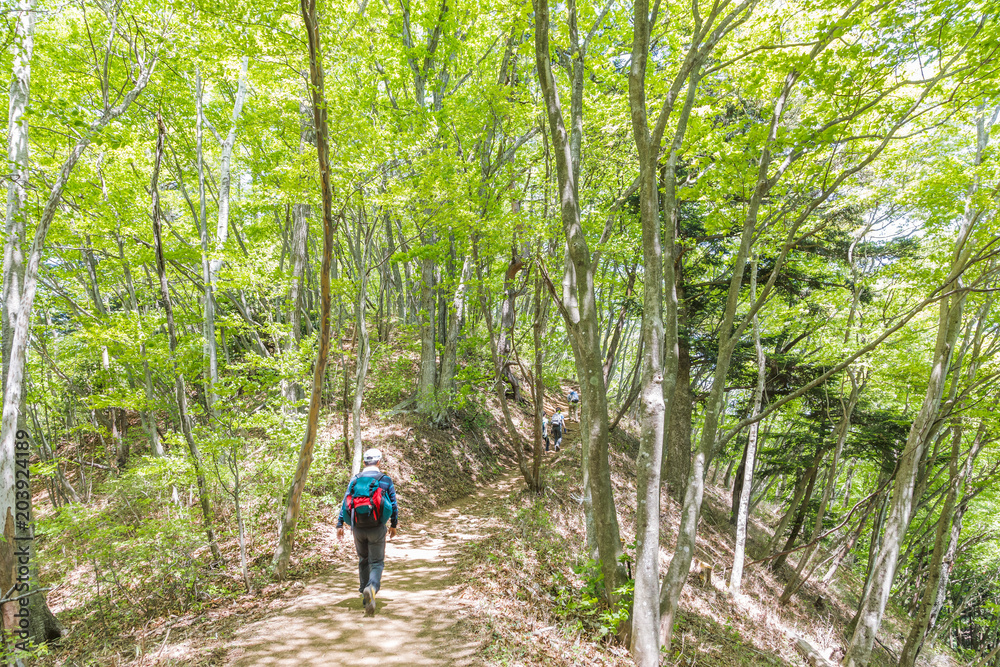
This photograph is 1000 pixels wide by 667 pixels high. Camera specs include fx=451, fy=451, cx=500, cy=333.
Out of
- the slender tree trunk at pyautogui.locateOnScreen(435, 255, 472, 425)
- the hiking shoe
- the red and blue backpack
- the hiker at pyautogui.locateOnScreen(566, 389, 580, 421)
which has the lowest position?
the hiker at pyautogui.locateOnScreen(566, 389, 580, 421)

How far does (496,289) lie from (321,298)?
194 inches

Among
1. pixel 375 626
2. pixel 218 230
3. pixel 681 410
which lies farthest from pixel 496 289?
pixel 375 626

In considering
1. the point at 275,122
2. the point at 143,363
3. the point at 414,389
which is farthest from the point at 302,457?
the point at 275,122

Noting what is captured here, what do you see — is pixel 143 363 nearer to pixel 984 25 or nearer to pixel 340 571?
pixel 340 571

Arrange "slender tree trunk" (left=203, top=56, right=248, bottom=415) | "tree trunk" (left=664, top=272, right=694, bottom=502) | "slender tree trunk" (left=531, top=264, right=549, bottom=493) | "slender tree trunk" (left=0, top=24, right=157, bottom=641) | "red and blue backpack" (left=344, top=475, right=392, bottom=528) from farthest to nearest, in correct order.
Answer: "tree trunk" (left=664, top=272, right=694, bottom=502)
"slender tree trunk" (left=531, top=264, right=549, bottom=493)
"slender tree trunk" (left=203, top=56, right=248, bottom=415)
"slender tree trunk" (left=0, top=24, right=157, bottom=641)
"red and blue backpack" (left=344, top=475, right=392, bottom=528)

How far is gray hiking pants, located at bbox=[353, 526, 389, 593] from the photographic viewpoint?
4840 mm

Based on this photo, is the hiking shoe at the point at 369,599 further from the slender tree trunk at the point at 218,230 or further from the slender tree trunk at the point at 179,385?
the slender tree trunk at the point at 218,230

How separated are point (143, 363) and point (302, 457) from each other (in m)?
3.53

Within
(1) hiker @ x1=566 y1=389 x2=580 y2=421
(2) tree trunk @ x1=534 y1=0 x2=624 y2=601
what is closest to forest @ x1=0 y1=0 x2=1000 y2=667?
(2) tree trunk @ x1=534 y1=0 x2=624 y2=601

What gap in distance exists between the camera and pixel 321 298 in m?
5.29

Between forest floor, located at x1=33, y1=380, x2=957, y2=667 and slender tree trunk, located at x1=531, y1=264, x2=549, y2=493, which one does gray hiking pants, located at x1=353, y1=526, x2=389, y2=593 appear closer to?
forest floor, located at x1=33, y1=380, x2=957, y2=667

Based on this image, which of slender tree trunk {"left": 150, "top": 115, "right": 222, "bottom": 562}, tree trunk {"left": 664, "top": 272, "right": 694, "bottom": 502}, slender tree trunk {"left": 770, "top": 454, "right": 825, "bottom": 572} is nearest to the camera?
slender tree trunk {"left": 150, "top": 115, "right": 222, "bottom": 562}

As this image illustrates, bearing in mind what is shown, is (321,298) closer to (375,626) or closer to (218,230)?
(375,626)

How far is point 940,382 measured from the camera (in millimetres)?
7031
